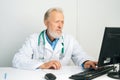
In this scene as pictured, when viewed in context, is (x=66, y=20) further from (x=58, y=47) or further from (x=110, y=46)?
(x=110, y=46)

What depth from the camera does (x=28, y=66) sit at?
205cm

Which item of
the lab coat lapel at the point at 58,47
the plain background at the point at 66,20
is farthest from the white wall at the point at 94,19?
the lab coat lapel at the point at 58,47

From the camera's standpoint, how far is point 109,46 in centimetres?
166

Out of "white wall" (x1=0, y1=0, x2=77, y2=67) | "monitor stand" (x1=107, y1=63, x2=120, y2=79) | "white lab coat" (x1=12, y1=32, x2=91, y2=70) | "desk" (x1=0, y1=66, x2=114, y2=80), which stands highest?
"white wall" (x1=0, y1=0, x2=77, y2=67)

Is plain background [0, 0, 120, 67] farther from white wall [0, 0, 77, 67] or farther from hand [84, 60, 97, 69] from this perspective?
hand [84, 60, 97, 69]

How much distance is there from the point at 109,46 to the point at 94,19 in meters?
1.65

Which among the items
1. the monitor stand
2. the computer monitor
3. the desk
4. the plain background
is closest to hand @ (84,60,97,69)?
the desk

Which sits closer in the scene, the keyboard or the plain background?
the keyboard

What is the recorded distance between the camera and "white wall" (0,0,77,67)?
2.88 meters

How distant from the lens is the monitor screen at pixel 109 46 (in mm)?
1627

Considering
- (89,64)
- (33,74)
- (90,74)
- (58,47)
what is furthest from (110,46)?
(58,47)

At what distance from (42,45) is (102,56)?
98cm

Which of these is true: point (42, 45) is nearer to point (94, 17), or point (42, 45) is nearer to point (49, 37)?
point (49, 37)

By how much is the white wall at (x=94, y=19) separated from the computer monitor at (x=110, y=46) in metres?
1.51
